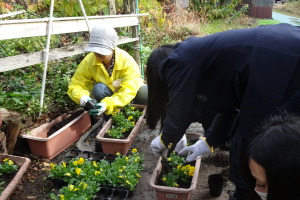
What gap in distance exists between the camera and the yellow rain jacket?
3133mm

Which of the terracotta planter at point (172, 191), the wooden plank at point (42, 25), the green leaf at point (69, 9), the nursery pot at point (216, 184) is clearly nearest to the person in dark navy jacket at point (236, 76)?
the terracotta planter at point (172, 191)

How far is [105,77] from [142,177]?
1.23m

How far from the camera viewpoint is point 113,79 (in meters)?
3.28

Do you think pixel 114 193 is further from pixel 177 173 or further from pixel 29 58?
pixel 29 58

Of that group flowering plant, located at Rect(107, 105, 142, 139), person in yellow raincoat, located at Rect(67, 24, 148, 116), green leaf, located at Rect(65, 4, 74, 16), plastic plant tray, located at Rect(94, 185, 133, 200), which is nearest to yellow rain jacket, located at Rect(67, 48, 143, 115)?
person in yellow raincoat, located at Rect(67, 24, 148, 116)

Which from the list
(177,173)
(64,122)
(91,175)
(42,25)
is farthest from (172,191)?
(42,25)

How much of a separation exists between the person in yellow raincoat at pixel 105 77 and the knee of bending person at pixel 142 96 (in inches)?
15.2

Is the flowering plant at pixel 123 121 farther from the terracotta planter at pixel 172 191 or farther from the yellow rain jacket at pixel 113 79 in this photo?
the terracotta planter at pixel 172 191

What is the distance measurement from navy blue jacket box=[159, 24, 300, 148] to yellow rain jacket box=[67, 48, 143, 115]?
1.41m

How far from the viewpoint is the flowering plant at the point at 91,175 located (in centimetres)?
223

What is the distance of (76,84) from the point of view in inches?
128

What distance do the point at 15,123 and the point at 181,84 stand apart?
186 cm

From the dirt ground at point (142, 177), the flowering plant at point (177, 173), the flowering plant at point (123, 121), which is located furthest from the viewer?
the flowering plant at point (123, 121)

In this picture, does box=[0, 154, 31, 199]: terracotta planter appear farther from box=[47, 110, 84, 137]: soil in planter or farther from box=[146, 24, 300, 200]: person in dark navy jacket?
box=[146, 24, 300, 200]: person in dark navy jacket
